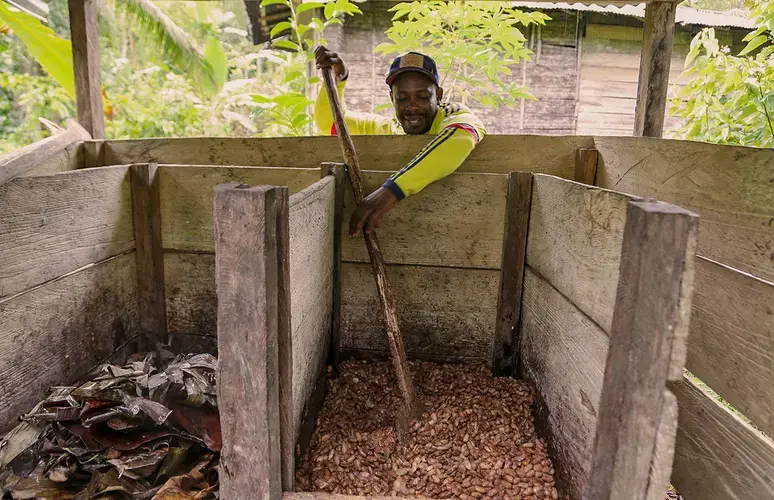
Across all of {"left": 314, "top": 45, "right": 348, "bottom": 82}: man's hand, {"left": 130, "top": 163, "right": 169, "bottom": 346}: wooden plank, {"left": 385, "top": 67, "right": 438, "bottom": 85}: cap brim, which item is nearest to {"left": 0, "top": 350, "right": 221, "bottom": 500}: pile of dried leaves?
{"left": 130, "top": 163, "right": 169, "bottom": 346}: wooden plank

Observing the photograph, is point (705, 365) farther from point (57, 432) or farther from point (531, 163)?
point (57, 432)

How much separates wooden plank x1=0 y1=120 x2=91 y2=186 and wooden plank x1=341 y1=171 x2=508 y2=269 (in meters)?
1.47

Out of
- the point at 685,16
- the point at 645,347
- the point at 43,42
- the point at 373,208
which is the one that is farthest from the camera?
the point at 685,16

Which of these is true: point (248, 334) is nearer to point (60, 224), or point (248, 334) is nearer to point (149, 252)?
point (60, 224)

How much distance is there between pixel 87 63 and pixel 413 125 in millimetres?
2041

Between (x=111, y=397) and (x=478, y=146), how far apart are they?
2051mm

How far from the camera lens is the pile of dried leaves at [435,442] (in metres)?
1.58

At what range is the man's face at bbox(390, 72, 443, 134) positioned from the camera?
2779 millimetres

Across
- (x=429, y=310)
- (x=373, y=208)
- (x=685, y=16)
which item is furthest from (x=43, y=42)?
(x=685, y=16)

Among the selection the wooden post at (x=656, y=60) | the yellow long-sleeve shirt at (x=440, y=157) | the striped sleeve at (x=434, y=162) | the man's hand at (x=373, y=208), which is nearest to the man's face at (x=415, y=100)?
the yellow long-sleeve shirt at (x=440, y=157)

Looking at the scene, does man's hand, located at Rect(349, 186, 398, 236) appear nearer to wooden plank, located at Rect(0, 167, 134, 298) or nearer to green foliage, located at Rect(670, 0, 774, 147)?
wooden plank, located at Rect(0, 167, 134, 298)

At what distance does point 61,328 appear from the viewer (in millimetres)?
1858

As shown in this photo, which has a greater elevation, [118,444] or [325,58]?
[325,58]

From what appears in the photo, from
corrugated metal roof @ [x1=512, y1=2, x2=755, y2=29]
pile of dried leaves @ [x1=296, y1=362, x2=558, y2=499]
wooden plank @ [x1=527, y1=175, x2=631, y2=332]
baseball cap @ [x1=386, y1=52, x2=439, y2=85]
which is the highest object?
corrugated metal roof @ [x1=512, y1=2, x2=755, y2=29]
